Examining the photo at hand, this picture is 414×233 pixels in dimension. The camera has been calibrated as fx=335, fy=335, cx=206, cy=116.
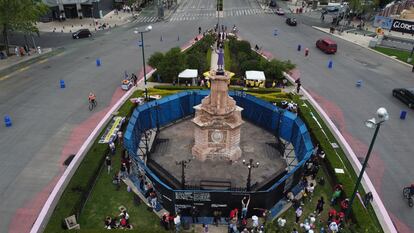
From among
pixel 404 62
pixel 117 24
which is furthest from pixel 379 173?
pixel 117 24

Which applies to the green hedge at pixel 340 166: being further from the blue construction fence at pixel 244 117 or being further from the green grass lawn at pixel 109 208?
the green grass lawn at pixel 109 208

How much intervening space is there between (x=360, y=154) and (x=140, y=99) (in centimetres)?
1999

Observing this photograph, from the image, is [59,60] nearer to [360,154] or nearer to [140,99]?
[140,99]

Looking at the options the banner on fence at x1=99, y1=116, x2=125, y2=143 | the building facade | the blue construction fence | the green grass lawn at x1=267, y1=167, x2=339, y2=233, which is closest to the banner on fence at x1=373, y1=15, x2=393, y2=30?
the blue construction fence

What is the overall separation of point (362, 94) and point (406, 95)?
4094 mm

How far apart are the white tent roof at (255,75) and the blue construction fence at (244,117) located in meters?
6.64

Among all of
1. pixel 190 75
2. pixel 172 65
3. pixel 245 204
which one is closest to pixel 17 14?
pixel 172 65

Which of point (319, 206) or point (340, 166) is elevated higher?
point (340, 166)

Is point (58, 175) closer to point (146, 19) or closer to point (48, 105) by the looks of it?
point (48, 105)

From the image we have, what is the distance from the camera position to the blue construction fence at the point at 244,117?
62.1 ft

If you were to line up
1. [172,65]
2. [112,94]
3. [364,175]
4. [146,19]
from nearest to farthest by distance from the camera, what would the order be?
[364,175], [112,94], [172,65], [146,19]

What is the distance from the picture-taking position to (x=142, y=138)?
27.5 meters

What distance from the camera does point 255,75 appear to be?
37.2 metres

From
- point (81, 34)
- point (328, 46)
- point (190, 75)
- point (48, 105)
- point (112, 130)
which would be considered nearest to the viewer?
point (112, 130)
